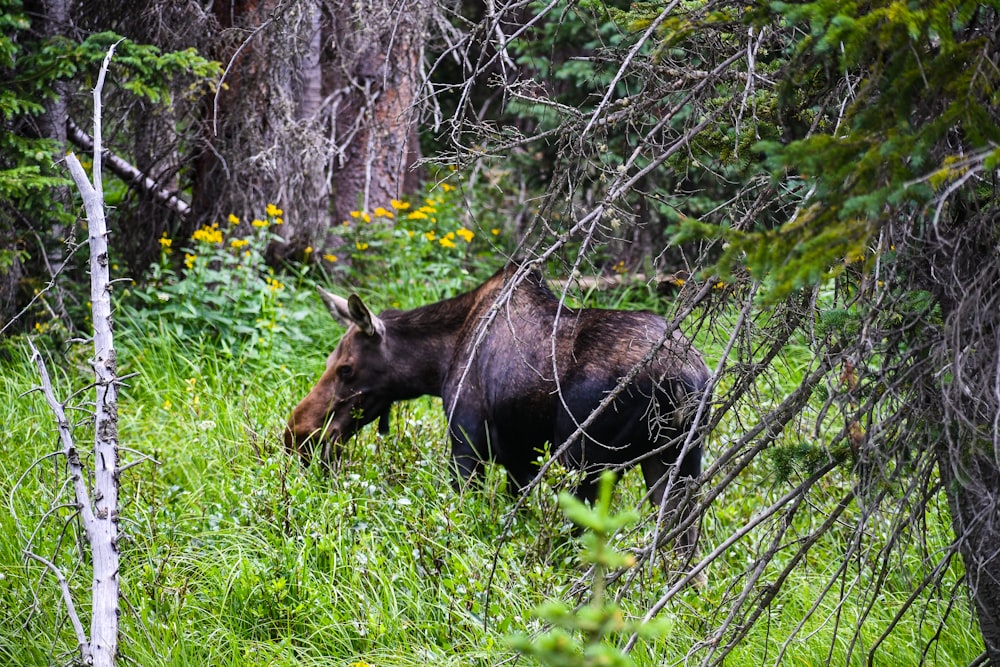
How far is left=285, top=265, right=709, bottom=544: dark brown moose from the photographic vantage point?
5.41 metres

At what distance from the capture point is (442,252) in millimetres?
10453

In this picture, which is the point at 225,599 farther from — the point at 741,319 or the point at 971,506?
the point at 971,506

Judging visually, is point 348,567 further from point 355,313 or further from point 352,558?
point 355,313

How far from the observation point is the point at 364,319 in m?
6.45

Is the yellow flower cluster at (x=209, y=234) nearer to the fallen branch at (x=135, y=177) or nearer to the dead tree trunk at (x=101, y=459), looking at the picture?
the fallen branch at (x=135, y=177)

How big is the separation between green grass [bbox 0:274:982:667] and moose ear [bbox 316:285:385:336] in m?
0.69

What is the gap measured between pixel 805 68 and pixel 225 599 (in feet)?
10.7

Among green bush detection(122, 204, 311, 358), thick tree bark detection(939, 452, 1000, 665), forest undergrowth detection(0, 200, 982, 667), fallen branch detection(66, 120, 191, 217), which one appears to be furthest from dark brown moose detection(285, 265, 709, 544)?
fallen branch detection(66, 120, 191, 217)

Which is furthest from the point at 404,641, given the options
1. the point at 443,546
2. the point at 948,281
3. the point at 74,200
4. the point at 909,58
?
the point at 74,200

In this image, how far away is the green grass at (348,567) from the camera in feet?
13.9

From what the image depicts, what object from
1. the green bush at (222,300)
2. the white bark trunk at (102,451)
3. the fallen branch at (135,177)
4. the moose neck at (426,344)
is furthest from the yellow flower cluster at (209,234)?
the white bark trunk at (102,451)

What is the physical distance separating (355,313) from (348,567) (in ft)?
6.68

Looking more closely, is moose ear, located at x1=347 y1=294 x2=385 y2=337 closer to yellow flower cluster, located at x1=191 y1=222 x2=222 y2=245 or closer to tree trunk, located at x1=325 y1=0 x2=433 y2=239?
yellow flower cluster, located at x1=191 y1=222 x2=222 y2=245

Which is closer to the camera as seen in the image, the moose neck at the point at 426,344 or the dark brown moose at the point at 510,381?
the dark brown moose at the point at 510,381
